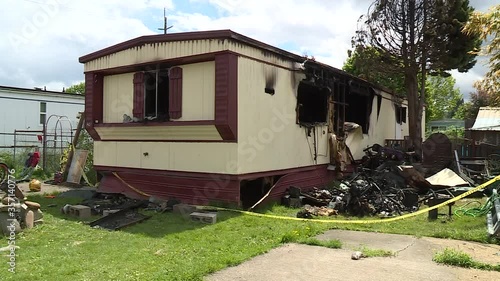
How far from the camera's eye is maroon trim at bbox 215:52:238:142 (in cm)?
938

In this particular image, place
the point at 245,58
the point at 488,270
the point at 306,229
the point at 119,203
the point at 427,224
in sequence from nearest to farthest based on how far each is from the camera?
the point at 488,270, the point at 306,229, the point at 427,224, the point at 245,58, the point at 119,203

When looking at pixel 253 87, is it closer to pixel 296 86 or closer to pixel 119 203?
pixel 296 86

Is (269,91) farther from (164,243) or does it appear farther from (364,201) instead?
(164,243)

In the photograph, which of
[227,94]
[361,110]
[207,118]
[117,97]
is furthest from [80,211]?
[361,110]

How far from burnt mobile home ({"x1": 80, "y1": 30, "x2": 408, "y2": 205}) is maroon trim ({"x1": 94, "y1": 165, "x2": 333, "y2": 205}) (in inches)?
1.0

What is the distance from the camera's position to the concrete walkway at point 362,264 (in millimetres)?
5188

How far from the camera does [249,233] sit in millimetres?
7648

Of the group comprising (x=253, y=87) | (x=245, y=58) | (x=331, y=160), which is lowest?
(x=331, y=160)

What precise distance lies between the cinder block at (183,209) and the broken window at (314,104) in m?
5.38

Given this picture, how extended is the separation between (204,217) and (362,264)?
378cm

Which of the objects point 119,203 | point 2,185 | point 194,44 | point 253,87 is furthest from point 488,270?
point 2,185

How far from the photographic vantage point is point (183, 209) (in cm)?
948

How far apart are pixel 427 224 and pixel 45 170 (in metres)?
14.7

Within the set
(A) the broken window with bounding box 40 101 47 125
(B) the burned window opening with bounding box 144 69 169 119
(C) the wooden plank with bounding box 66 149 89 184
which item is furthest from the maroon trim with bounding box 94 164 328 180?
(A) the broken window with bounding box 40 101 47 125
